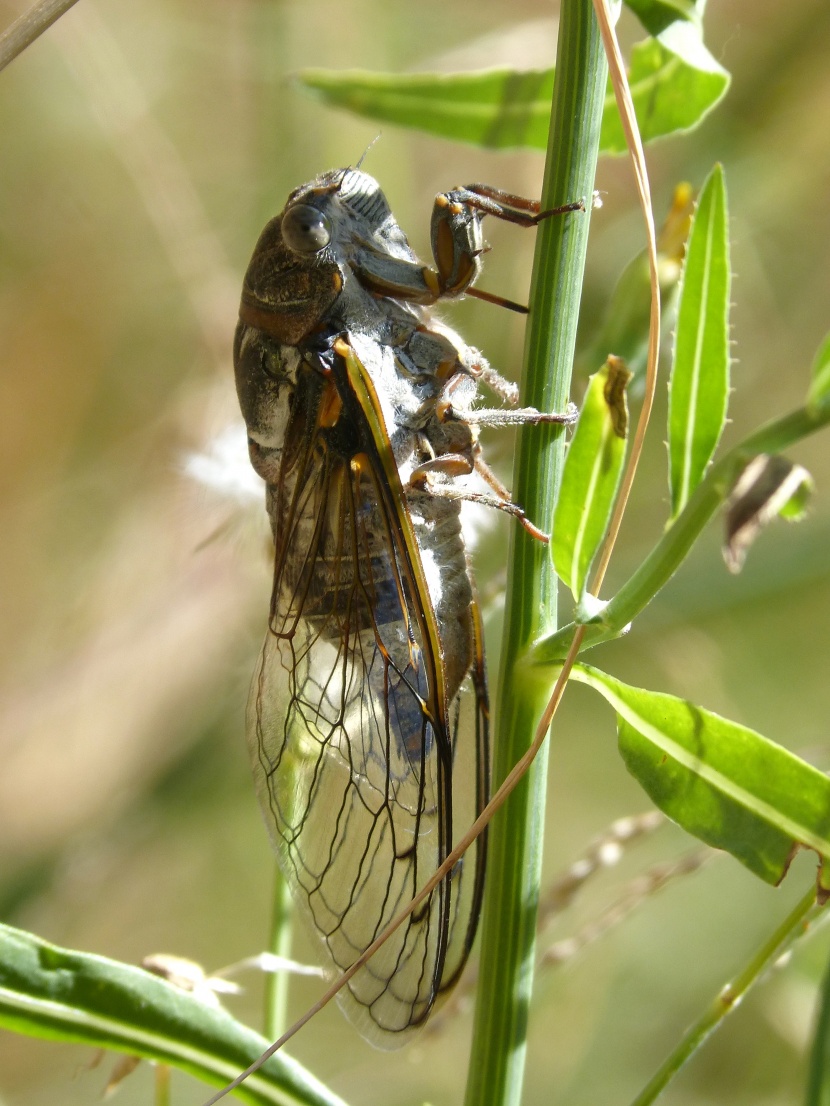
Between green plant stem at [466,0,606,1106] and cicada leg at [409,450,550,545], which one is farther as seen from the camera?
cicada leg at [409,450,550,545]

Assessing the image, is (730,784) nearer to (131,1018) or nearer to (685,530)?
(685,530)

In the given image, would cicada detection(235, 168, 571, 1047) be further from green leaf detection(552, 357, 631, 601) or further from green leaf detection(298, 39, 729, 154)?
green leaf detection(552, 357, 631, 601)

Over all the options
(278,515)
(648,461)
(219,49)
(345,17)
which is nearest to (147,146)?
(219,49)

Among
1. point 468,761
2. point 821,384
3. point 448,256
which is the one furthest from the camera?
point 448,256

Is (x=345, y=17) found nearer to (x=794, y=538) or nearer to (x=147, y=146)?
(x=147, y=146)

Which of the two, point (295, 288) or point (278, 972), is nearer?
point (278, 972)

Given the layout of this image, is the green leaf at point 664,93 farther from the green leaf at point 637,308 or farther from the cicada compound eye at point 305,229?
the cicada compound eye at point 305,229

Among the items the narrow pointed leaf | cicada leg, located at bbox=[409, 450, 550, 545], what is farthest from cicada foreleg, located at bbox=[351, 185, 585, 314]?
the narrow pointed leaf

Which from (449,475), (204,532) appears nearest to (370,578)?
(449,475)
